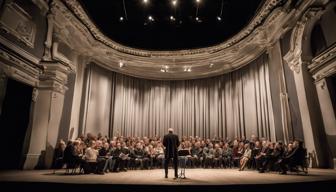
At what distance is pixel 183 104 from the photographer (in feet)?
44.9

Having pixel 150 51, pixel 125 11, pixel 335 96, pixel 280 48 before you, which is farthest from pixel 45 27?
pixel 335 96

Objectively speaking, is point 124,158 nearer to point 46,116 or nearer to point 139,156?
point 139,156

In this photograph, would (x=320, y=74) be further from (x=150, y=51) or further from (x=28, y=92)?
(x=28, y=92)

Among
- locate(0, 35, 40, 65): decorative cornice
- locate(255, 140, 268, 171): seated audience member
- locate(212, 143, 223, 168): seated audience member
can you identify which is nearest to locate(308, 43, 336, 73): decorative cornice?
locate(255, 140, 268, 171): seated audience member

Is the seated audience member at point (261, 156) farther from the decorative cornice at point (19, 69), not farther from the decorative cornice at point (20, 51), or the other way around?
the decorative cornice at point (20, 51)

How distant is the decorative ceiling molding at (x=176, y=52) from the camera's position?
8.49 m

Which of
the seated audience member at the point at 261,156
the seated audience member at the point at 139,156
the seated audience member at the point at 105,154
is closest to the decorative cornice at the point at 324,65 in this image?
Answer: the seated audience member at the point at 261,156

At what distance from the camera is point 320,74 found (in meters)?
7.21

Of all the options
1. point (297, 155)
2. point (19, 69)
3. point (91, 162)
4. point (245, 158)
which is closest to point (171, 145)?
point (91, 162)

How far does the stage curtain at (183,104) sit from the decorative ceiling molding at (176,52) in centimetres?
47

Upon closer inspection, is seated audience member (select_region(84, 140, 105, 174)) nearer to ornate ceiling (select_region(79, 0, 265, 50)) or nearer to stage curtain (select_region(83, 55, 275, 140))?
stage curtain (select_region(83, 55, 275, 140))

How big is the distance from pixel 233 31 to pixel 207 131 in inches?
213

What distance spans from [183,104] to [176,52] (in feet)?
10.2

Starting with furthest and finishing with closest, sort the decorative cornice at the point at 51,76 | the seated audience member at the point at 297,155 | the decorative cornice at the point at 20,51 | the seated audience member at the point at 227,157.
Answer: the seated audience member at the point at 227,157 < the decorative cornice at the point at 51,76 < the decorative cornice at the point at 20,51 < the seated audience member at the point at 297,155
